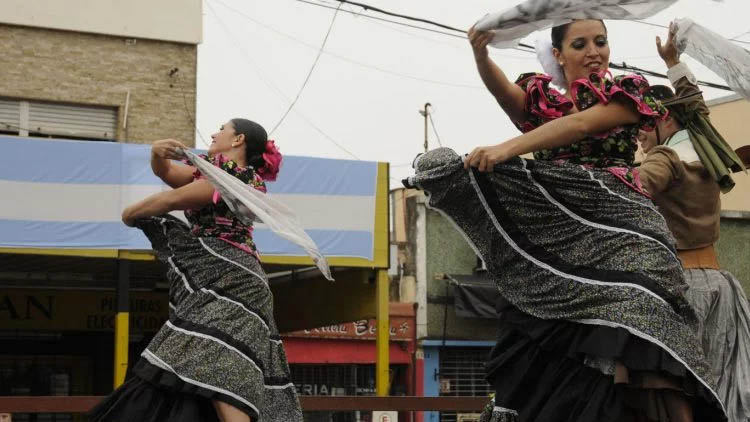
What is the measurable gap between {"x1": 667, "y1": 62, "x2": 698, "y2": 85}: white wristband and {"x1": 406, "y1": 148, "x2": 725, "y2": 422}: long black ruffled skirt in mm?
1442

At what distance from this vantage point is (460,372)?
84.6ft

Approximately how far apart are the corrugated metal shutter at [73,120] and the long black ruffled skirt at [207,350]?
1234 centimetres

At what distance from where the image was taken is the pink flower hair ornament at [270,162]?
5492mm

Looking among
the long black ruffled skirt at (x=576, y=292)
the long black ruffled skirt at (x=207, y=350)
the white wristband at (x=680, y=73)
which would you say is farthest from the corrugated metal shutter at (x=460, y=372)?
the long black ruffled skirt at (x=576, y=292)

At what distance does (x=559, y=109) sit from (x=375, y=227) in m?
8.67

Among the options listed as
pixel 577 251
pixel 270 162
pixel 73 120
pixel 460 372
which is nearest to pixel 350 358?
pixel 460 372

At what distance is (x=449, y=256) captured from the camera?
25.7m

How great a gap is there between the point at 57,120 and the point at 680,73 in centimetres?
1353

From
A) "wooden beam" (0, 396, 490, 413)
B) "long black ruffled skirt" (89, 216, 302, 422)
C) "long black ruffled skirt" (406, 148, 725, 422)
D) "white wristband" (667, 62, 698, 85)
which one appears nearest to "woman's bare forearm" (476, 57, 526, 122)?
"long black ruffled skirt" (406, 148, 725, 422)

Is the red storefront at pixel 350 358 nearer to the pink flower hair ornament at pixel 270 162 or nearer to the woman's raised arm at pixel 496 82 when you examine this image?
the pink flower hair ornament at pixel 270 162

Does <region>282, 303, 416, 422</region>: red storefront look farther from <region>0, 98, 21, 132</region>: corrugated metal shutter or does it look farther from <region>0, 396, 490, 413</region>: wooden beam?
<region>0, 396, 490, 413</region>: wooden beam

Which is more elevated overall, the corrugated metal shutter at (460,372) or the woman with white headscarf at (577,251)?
the woman with white headscarf at (577,251)

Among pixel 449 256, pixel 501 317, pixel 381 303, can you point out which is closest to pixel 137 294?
pixel 381 303

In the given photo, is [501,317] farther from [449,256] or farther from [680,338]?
[449,256]
